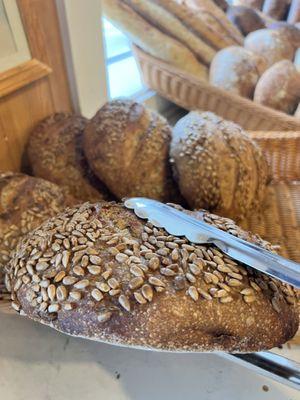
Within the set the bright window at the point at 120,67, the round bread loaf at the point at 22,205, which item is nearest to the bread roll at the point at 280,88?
the bright window at the point at 120,67

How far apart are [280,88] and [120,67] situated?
772mm

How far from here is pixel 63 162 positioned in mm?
898

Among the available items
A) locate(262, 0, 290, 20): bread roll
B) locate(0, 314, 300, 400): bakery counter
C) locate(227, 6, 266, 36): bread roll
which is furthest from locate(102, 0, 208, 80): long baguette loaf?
locate(0, 314, 300, 400): bakery counter

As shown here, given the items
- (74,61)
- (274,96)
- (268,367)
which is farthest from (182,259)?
(274,96)

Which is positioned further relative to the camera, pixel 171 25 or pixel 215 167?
pixel 171 25

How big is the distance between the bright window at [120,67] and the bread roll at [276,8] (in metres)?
0.82

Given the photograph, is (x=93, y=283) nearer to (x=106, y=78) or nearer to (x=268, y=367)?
(x=268, y=367)

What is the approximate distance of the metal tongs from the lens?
1.47 feet

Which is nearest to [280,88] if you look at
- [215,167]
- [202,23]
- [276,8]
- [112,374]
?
[202,23]

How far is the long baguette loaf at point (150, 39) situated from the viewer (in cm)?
131

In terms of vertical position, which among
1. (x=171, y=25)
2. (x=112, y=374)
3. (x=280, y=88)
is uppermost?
(x=171, y=25)

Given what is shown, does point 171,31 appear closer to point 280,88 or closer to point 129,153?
point 280,88

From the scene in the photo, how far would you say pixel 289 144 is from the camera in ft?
3.46

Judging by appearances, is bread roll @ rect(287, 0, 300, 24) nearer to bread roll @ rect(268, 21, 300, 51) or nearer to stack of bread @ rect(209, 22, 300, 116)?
bread roll @ rect(268, 21, 300, 51)
